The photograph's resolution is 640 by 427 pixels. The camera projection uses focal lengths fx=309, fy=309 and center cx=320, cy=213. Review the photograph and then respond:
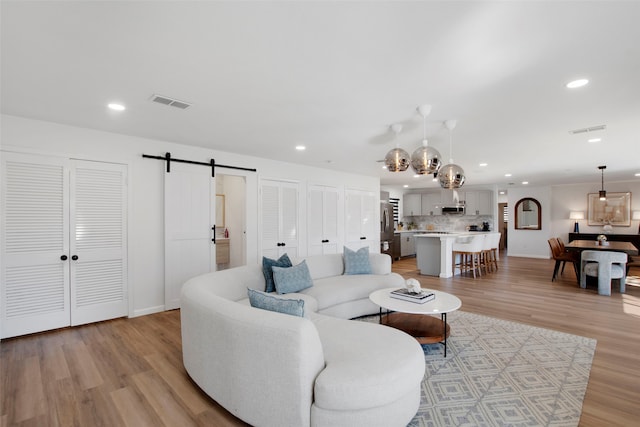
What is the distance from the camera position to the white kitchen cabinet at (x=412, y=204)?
38.1 ft

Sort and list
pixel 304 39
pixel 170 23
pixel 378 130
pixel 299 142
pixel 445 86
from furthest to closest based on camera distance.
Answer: pixel 299 142, pixel 378 130, pixel 445 86, pixel 304 39, pixel 170 23

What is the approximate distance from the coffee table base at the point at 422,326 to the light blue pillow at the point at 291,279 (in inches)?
40.9

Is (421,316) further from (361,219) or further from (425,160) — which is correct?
(361,219)

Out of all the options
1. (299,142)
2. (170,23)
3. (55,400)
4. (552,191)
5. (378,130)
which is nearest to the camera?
(170,23)

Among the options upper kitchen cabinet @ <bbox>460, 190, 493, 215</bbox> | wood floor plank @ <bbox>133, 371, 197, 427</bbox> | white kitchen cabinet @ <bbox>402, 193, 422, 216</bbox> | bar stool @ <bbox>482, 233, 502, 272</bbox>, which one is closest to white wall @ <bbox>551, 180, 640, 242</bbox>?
upper kitchen cabinet @ <bbox>460, 190, 493, 215</bbox>

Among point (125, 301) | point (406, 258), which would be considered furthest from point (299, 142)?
point (406, 258)

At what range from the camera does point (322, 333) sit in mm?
2420

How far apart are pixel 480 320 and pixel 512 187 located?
826cm

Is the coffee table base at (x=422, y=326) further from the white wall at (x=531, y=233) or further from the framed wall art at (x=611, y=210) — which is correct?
the framed wall art at (x=611, y=210)

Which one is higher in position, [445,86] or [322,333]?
[445,86]

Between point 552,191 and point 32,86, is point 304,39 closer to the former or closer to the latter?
point 32,86

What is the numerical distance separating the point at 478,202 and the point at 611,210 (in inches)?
140

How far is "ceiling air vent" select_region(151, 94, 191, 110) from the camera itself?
2.95m

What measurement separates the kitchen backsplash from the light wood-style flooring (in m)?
5.90
